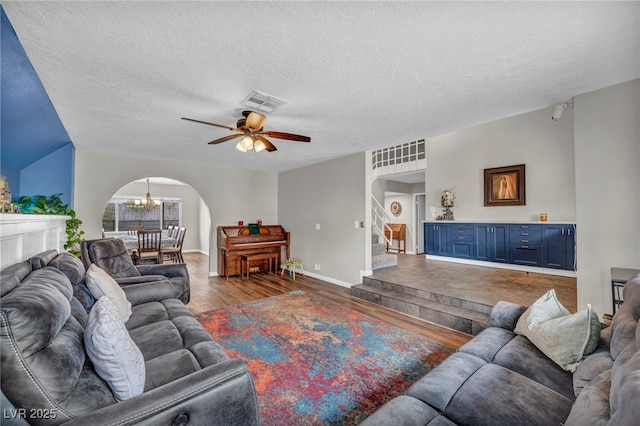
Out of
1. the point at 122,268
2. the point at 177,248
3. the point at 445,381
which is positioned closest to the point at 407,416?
the point at 445,381

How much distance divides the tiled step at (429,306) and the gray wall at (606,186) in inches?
36.9

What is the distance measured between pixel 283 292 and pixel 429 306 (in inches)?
90.4

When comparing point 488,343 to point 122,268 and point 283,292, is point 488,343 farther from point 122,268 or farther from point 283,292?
point 122,268

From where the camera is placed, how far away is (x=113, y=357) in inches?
44.0

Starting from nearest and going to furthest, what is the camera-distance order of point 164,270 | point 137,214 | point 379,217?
point 164,270, point 379,217, point 137,214

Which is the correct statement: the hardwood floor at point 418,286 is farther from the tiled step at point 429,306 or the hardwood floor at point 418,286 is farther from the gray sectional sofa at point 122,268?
the gray sectional sofa at point 122,268

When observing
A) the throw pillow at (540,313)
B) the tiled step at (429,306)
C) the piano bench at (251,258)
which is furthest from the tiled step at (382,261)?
the throw pillow at (540,313)

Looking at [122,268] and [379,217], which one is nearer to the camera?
[122,268]

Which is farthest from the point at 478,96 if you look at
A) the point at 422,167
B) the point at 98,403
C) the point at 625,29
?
the point at 422,167

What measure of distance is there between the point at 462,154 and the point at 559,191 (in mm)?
1967

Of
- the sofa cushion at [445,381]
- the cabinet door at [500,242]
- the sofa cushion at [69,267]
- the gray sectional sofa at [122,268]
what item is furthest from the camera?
the cabinet door at [500,242]

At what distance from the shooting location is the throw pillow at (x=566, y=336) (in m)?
1.46

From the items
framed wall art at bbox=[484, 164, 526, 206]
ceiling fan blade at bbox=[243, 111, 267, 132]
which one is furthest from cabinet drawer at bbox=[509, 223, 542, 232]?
ceiling fan blade at bbox=[243, 111, 267, 132]

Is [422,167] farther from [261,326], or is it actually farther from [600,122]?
[261,326]
